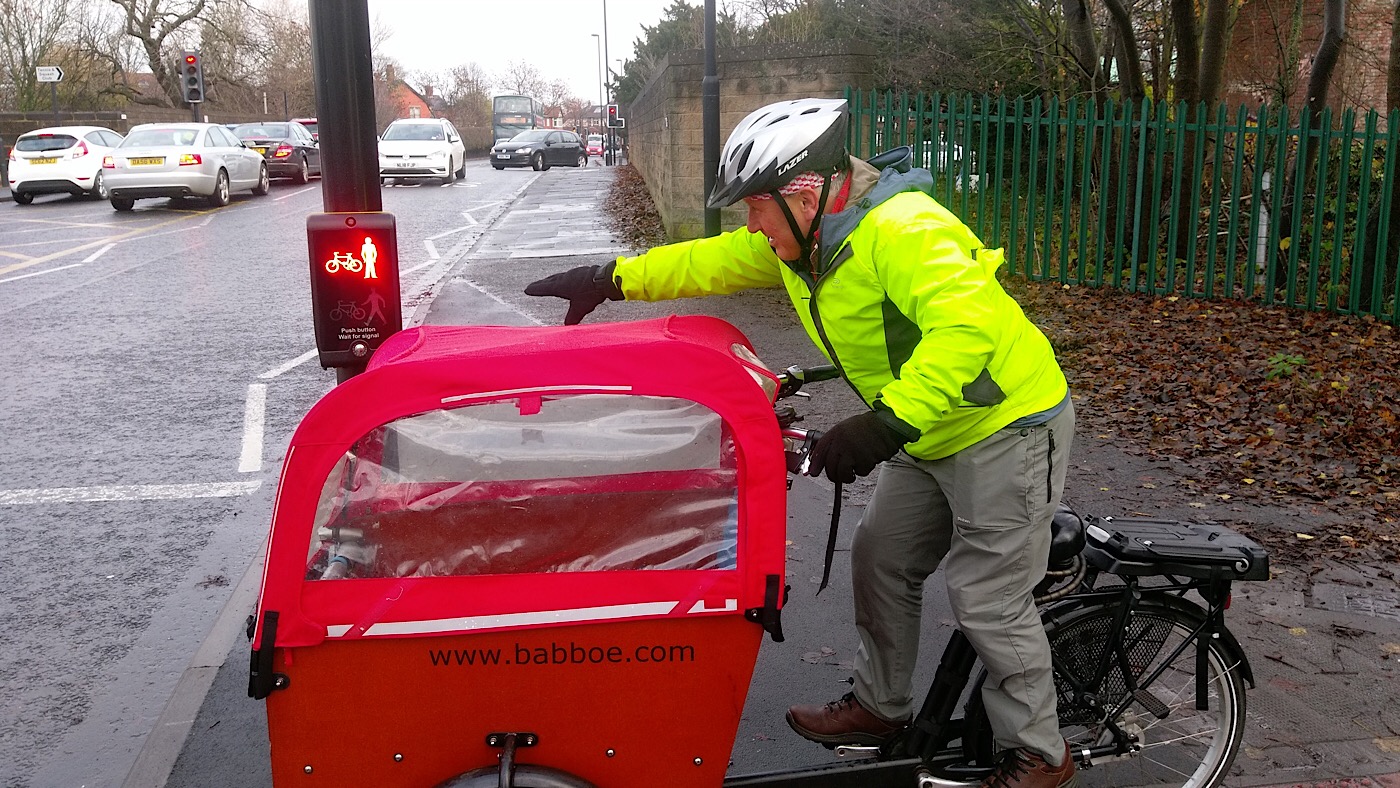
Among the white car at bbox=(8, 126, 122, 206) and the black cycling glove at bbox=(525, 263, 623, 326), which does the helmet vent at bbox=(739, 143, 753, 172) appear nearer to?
the black cycling glove at bbox=(525, 263, 623, 326)

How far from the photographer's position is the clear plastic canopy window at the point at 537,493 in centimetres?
243

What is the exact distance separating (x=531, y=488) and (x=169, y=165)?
20083mm

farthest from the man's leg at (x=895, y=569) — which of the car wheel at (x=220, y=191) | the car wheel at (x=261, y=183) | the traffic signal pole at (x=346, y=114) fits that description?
the car wheel at (x=261, y=183)

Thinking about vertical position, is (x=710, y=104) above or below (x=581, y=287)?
above

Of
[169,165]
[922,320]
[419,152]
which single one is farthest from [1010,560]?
[419,152]

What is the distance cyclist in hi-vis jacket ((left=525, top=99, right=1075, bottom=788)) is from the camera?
238cm

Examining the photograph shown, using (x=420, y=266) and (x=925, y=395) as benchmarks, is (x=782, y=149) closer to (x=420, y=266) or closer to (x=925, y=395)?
(x=925, y=395)

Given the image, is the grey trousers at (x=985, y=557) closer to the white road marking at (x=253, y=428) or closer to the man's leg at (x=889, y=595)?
the man's leg at (x=889, y=595)

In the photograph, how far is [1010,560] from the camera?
2.67 meters

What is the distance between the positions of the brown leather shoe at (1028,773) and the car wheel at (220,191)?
69.8ft

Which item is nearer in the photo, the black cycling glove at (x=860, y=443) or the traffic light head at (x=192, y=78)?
the black cycling glove at (x=860, y=443)

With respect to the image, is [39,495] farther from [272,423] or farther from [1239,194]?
[1239,194]

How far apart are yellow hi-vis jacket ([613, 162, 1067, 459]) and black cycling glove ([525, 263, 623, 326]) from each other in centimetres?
49

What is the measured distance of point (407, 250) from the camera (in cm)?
1530
